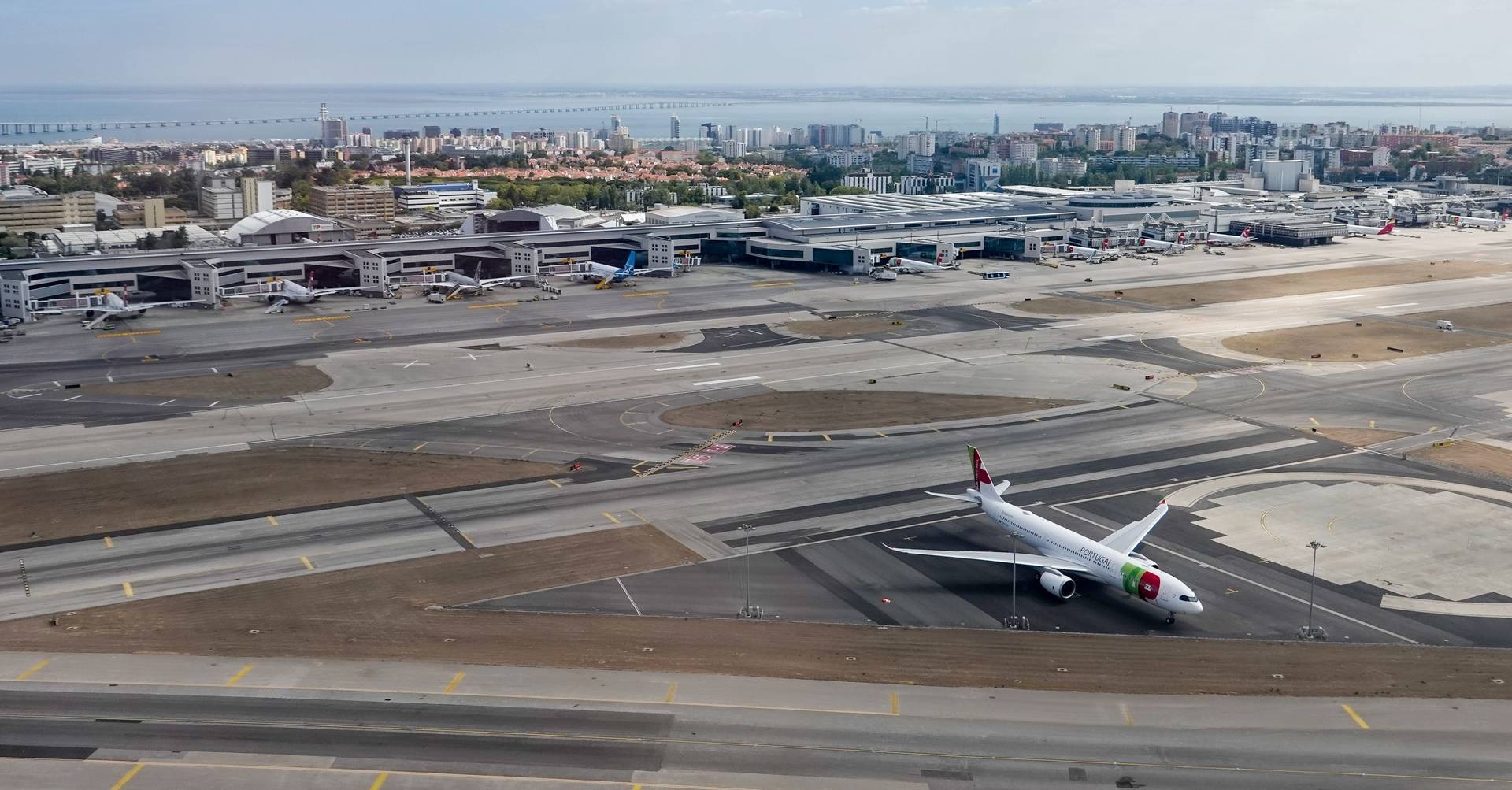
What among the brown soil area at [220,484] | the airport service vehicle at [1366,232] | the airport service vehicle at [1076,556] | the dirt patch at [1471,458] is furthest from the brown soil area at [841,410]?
the airport service vehicle at [1366,232]

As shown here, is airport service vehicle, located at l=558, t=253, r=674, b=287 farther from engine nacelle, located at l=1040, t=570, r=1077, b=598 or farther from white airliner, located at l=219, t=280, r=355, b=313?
engine nacelle, located at l=1040, t=570, r=1077, b=598

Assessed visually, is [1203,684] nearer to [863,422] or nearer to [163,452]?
[863,422]

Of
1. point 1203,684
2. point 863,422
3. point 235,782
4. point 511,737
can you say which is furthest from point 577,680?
point 863,422

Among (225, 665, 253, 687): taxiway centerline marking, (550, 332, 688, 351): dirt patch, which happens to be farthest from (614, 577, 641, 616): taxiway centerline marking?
(550, 332, 688, 351): dirt patch

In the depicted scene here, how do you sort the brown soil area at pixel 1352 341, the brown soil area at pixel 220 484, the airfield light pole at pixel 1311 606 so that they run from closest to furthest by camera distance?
the airfield light pole at pixel 1311 606 → the brown soil area at pixel 220 484 → the brown soil area at pixel 1352 341

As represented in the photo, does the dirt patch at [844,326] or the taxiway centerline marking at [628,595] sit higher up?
the dirt patch at [844,326]

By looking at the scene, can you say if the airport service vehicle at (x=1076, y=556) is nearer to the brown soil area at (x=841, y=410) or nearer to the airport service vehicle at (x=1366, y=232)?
the brown soil area at (x=841, y=410)

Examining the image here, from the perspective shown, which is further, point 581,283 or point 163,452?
point 581,283
